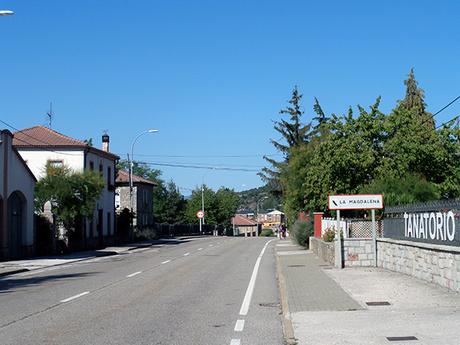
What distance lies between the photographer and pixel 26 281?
68.9 ft

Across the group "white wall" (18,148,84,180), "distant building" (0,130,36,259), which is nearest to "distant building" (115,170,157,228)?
"white wall" (18,148,84,180)

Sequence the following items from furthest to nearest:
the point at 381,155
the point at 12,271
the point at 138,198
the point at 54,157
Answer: the point at 138,198 → the point at 54,157 → the point at 381,155 → the point at 12,271

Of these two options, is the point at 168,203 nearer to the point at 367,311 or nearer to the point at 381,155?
the point at 381,155

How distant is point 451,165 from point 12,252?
73.9 ft

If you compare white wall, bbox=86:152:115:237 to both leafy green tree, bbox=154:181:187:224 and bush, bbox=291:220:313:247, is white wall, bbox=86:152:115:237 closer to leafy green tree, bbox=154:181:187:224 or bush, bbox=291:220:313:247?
bush, bbox=291:220:313:247

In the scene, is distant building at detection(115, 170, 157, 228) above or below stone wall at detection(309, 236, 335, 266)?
above

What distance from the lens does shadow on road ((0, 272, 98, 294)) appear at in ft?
61.5

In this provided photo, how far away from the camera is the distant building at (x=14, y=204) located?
107 ft

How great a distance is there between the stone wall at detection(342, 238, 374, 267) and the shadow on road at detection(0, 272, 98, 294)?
9.16 metres

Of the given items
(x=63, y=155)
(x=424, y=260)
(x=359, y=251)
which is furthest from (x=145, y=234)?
(x=424, y=260)

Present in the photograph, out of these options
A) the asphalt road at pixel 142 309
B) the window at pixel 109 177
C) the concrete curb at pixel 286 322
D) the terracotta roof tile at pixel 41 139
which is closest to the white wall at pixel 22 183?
the terracotta roof tile at pixel 41 139

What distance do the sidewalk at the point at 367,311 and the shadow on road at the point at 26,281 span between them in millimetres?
7560

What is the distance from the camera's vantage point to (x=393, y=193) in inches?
997

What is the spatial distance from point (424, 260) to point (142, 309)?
7.21 m
